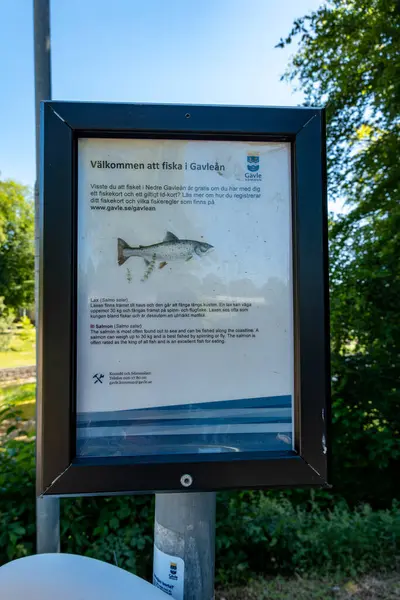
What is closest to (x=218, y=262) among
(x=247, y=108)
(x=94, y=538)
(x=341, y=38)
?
(x=247, y=108)

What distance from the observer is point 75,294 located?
119 cm

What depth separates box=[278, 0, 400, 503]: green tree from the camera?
152 inches

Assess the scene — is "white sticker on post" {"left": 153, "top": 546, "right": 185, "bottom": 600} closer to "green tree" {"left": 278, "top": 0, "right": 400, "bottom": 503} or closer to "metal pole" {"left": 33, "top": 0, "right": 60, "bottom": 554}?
"metal pole" {"left": 33, "top": 0, "right": 60, "bottom": 554}

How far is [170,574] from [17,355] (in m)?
12.5

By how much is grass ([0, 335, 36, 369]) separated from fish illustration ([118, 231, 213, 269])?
35.8 ft

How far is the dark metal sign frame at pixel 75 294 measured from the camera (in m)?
1.15

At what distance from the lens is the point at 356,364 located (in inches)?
156

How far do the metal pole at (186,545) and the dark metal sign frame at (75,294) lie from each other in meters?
0.19

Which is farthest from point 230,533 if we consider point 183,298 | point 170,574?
point 183,298

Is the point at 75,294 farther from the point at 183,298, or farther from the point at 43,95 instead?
the point at 43,95

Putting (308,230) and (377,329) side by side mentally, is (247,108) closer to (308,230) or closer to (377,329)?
(308,230)

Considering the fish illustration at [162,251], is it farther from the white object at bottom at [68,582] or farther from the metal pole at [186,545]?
the white object at bottom at [68,582]

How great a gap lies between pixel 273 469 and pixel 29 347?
36.9 ft

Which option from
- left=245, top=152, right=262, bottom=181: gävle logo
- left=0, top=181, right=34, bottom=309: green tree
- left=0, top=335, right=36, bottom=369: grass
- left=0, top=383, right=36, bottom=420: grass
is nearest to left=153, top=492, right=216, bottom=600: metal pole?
left=245, top=152, right=262, bottom=181: gävle logo
